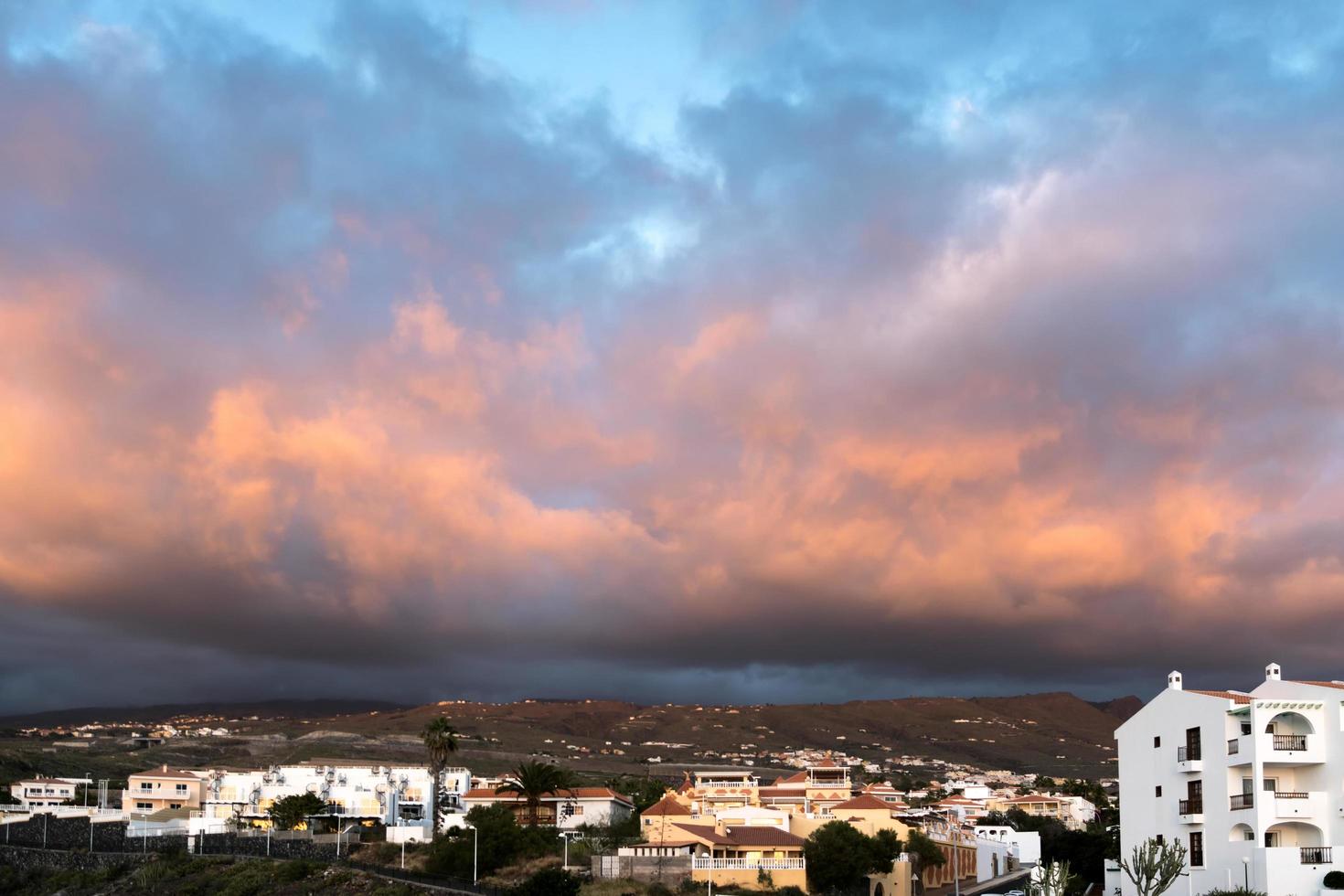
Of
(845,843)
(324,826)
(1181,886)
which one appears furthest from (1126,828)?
(324,826)

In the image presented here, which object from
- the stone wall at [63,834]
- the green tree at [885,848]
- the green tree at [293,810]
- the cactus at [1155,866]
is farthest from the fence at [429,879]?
the cactus at [1155,866]

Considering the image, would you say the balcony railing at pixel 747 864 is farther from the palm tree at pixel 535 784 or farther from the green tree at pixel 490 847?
the palm tree at pixel 535 784

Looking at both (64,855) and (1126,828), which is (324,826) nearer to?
(64,855)

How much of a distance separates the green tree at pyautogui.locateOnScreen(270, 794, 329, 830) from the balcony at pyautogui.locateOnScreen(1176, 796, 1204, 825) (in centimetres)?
7962

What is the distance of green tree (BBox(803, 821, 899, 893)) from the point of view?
8794 cm

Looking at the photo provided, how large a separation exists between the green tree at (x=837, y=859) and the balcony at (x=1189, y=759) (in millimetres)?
24127

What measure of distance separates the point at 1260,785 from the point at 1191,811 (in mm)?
6067

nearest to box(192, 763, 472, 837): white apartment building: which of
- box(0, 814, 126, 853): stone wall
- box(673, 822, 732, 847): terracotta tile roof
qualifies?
box(0, 814, 126, 853): stone wall

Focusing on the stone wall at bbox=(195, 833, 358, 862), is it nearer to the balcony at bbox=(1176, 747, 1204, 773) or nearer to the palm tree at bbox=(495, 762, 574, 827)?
the palm tree at bbox=(495, 762, 574, 827)

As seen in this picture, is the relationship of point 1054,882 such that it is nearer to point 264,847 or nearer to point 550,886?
point 550,886

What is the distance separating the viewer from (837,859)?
290 feet

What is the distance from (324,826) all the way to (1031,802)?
268ft

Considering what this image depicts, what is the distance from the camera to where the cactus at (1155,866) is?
6450 cm

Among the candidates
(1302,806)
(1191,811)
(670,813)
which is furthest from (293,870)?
(1302,806)
